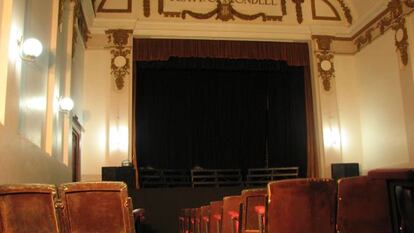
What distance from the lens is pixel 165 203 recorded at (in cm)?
784

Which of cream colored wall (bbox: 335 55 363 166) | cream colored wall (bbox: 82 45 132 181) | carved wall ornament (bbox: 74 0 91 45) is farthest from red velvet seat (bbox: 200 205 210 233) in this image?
cream colored wall (bbox: 335 55 363 166)

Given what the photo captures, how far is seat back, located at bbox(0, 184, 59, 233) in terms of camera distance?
96.4 inches

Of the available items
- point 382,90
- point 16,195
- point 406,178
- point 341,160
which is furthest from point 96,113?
point 406,178

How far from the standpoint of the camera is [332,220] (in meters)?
2.69

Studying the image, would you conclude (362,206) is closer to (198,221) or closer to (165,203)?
(198,221)

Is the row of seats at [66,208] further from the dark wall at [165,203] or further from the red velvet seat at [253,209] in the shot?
the dark wall at [165,203]

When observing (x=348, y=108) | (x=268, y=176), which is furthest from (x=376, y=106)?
(x=268, y=176)

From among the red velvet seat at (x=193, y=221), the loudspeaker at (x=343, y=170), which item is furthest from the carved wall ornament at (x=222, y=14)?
the red velvet seat at (x=193, y=221)

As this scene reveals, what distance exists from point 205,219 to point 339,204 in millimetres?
2399

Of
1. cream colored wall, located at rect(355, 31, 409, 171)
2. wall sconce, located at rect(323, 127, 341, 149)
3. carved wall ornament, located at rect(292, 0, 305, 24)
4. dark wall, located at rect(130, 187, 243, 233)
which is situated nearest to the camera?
dark wall, located at rect(130, 187, 243, 233)

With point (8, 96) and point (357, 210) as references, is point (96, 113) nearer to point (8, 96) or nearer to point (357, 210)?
point (8, 96)

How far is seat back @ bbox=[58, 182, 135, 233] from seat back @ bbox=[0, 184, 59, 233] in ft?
0.28

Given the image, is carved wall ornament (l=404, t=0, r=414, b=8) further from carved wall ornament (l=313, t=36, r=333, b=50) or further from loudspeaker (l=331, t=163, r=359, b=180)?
loudspeaker (l=331, t=163, r=359, b=180)

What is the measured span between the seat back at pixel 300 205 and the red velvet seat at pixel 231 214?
0.97 m
